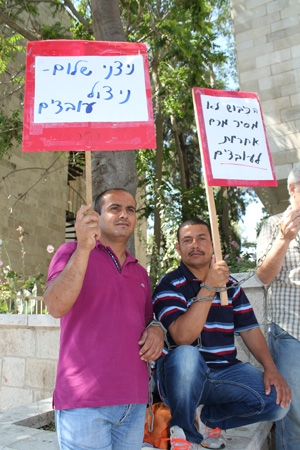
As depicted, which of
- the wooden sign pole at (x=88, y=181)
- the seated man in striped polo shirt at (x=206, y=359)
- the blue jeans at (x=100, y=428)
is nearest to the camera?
the blue jeans at (x=100, y=428)

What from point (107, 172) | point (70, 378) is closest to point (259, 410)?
point (70, 378)

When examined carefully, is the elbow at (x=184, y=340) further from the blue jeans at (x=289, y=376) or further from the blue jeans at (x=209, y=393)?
the blue jeans at (x=289, y=376)

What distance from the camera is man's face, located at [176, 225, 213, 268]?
2711mm

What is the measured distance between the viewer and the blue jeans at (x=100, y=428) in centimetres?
180

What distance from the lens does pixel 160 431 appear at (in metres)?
2.37

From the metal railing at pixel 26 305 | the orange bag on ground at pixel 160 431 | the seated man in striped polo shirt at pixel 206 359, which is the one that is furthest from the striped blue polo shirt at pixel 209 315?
the metal railing at pixel 26 305

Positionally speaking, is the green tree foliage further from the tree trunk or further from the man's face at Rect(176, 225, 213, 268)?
the man's face at Rect(176, 225, 213, 268)

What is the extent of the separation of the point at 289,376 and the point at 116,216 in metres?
1.45

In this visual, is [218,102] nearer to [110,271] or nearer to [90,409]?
[110,271]

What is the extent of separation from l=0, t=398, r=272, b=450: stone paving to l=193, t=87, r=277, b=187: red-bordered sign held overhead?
62.6 inches

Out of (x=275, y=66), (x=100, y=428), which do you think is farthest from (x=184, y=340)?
(x=275, y=66)

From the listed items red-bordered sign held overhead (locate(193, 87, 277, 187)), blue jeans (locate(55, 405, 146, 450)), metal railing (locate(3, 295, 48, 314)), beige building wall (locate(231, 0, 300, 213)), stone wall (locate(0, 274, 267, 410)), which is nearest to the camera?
blue jeans (locate(55, 405, 146, 450))

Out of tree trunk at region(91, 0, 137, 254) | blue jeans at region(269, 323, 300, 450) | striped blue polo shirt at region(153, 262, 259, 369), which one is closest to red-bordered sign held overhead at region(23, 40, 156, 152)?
striped blue polo shirt at region(153, 262, 259, 369)

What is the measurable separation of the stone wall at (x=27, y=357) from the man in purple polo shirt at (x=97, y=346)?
108 inches
